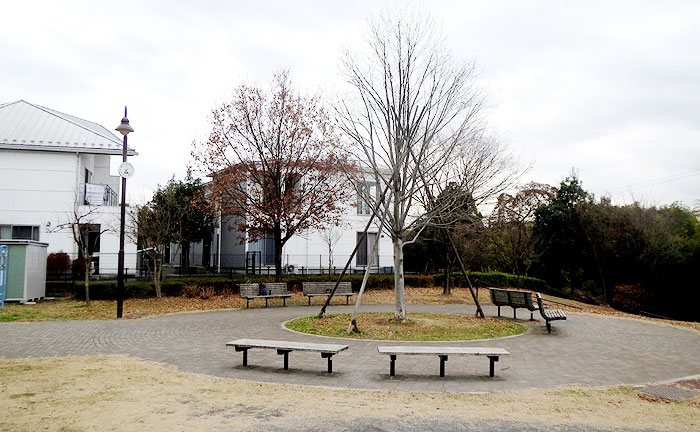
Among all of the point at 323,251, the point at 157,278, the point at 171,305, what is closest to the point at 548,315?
the point at 171,305

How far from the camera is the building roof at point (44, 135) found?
24.1m

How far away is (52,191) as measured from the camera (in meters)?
24.0

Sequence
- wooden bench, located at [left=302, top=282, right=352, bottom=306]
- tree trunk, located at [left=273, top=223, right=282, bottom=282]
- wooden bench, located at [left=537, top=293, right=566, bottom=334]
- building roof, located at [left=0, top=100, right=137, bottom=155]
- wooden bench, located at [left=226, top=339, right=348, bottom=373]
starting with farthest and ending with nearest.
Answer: building roof, located at [left=0, top=100, right=137, bottom=155], tree trunk, located at [left=273, top=223, right=282, bottom=282], wooden bench, located at [left=302, top=282, right=352, bottom=306], wooden bench, located at [left=537, top=293, right=566, bottom=334], wooden bench, located at [left=226, top=339, right=348, bottom=373]

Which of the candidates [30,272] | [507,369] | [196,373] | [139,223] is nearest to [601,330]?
[507,369]

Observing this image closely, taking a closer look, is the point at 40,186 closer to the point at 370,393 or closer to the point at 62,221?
the point at 62,221

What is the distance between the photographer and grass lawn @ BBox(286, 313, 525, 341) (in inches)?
444

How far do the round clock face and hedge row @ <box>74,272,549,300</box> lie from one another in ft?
19.8

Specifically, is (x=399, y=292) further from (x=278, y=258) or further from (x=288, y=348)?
(x=278, y=258)

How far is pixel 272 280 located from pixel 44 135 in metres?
14.1

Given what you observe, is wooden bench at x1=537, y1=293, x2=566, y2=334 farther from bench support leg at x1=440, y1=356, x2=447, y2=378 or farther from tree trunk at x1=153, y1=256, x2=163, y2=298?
tree trunk at x1=153, y1=256, x2=163, y2=298

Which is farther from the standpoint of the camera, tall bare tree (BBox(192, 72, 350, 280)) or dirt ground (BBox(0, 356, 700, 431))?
tall bare tree (BBox(192, 72, 350, 280))

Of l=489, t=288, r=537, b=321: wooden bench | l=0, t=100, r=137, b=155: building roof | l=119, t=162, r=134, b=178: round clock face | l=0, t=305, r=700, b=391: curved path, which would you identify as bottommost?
l=0, t=305, r=700, b=391: curved path

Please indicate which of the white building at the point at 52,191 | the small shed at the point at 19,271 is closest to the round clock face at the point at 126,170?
the small shed at the point at 19,271

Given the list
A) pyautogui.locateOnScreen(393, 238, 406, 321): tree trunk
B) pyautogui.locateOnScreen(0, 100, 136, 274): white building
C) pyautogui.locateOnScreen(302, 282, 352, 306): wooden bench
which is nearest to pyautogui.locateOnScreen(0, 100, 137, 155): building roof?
pyautogui.locateOnScreen(0, 100, 136, 274): white building
